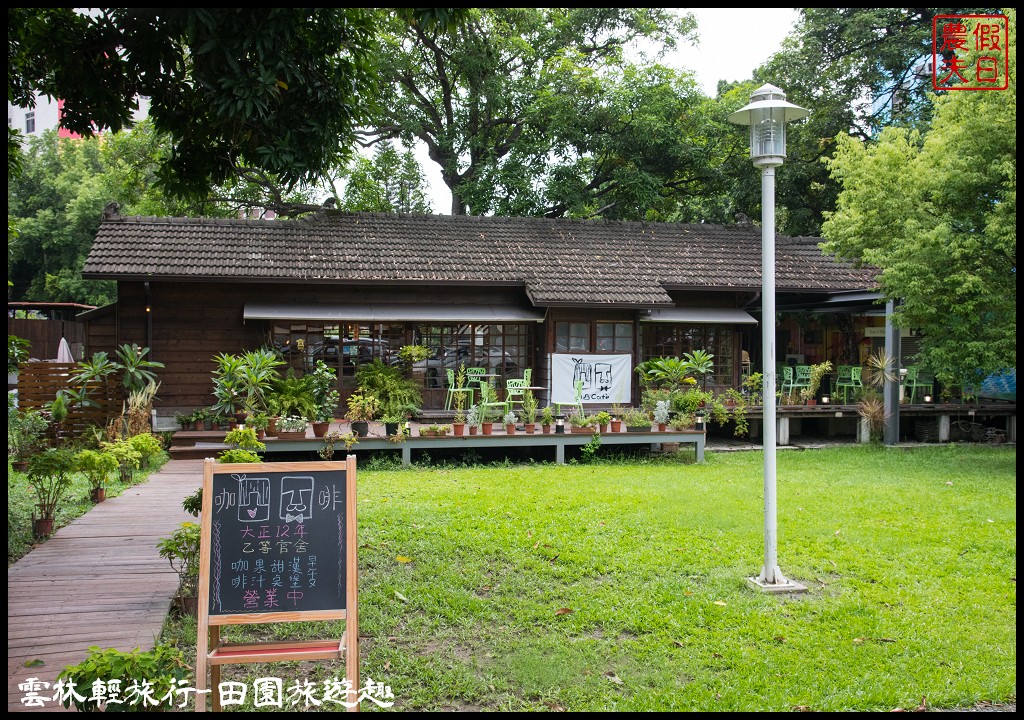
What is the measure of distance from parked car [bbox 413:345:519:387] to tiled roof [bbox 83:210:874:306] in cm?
140

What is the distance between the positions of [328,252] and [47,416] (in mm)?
5448

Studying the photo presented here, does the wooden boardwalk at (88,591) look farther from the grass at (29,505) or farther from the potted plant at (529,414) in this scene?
the potted plant at (529,414)

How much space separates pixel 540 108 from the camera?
20125 mm

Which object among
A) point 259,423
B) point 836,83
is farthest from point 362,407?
point 836,83

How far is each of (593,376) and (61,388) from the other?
8801 mm

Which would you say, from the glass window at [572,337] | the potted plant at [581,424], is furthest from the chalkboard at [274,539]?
the glass window at [572,337]

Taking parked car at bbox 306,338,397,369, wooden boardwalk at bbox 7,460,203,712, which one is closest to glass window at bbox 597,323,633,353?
parked car at bbox 306,338,397,369

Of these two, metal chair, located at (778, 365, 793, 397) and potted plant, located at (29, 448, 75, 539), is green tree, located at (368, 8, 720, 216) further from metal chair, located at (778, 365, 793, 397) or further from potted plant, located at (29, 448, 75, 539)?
potted plant, located at (29, 448, 75, 539)

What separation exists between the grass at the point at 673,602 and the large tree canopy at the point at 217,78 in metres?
3.37

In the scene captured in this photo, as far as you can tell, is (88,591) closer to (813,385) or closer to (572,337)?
(572,337)

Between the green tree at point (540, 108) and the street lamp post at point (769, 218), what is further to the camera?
the green tree at point (540, 108)

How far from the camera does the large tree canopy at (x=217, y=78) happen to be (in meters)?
5.31

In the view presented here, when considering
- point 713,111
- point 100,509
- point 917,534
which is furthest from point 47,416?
point 713,111

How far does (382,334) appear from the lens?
1529 centimetres
